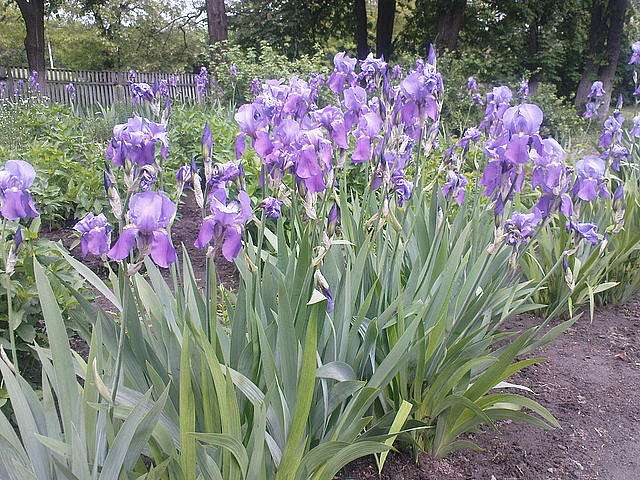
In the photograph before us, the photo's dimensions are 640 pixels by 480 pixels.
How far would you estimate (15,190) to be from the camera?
1306 millimetres

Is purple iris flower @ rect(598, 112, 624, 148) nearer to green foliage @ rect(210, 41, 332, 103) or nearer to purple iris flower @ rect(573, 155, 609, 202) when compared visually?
purple iris flower @ rect(573, 155, 609, 202)

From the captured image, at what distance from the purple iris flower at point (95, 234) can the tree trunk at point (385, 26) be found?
17.3 metres

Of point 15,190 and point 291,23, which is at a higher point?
point 291,23

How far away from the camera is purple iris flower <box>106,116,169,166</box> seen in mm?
1324

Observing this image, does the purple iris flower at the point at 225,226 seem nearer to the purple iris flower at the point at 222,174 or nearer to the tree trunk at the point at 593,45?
the purple iris flower at the point at 222,174

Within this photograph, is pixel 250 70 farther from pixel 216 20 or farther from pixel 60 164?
pixel 60 164

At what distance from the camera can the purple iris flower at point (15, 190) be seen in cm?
129

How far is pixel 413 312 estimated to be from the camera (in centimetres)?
193

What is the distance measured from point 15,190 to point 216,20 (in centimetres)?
1220

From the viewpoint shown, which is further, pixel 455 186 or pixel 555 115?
pixel 555 115

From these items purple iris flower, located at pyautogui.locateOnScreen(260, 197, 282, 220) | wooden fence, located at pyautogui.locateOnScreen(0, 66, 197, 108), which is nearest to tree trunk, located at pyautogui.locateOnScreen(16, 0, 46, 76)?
wooden fence, located at pyautogui.locateOnScreen(0, 66, 197, 108)

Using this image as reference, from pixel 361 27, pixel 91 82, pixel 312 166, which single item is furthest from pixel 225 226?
pixel 361 27

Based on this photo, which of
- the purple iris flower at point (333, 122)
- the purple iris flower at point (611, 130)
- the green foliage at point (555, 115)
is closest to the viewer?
the purple iris flower at point (333, 122)

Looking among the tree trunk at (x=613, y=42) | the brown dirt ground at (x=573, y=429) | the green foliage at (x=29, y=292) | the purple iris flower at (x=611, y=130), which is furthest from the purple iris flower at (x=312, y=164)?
the tree trunk at (x=613, y=42)
